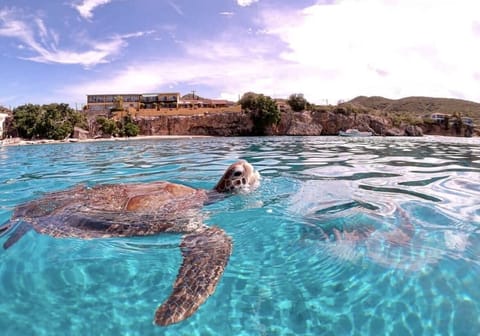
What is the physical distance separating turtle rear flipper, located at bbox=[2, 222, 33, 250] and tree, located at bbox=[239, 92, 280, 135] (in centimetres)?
5278

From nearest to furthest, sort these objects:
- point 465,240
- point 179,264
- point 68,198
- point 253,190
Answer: point 179,264
point 465,240
point 68,198
point 253,190

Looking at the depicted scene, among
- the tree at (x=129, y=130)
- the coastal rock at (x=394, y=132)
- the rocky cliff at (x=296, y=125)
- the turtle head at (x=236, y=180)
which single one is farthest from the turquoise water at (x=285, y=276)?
the coastal rock at (x=394, y=132)

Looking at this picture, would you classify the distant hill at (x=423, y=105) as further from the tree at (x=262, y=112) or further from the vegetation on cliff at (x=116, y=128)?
the vegetation on cliff at (x=116, y=128)

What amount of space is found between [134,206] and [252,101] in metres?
56.2

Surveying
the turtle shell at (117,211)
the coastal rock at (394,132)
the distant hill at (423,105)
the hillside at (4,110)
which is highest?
the distant hill at (423,105)

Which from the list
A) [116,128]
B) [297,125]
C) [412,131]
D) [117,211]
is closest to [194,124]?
[116,128]

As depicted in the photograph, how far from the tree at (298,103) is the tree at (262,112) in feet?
22.6

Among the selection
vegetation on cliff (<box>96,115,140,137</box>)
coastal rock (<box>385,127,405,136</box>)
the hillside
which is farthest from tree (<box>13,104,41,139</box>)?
coastal rock (<box>385,127,405,136</box>)

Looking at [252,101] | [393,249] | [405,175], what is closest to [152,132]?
[252,101]

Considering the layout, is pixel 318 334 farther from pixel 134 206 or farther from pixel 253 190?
pixel 253 190

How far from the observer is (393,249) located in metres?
3.36

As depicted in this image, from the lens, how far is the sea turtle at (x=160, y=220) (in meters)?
2.74

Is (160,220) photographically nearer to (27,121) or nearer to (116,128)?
(116,128)

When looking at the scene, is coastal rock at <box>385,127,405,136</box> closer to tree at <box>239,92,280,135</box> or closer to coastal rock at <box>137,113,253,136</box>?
tree at <box>239,92,280,135</box>
